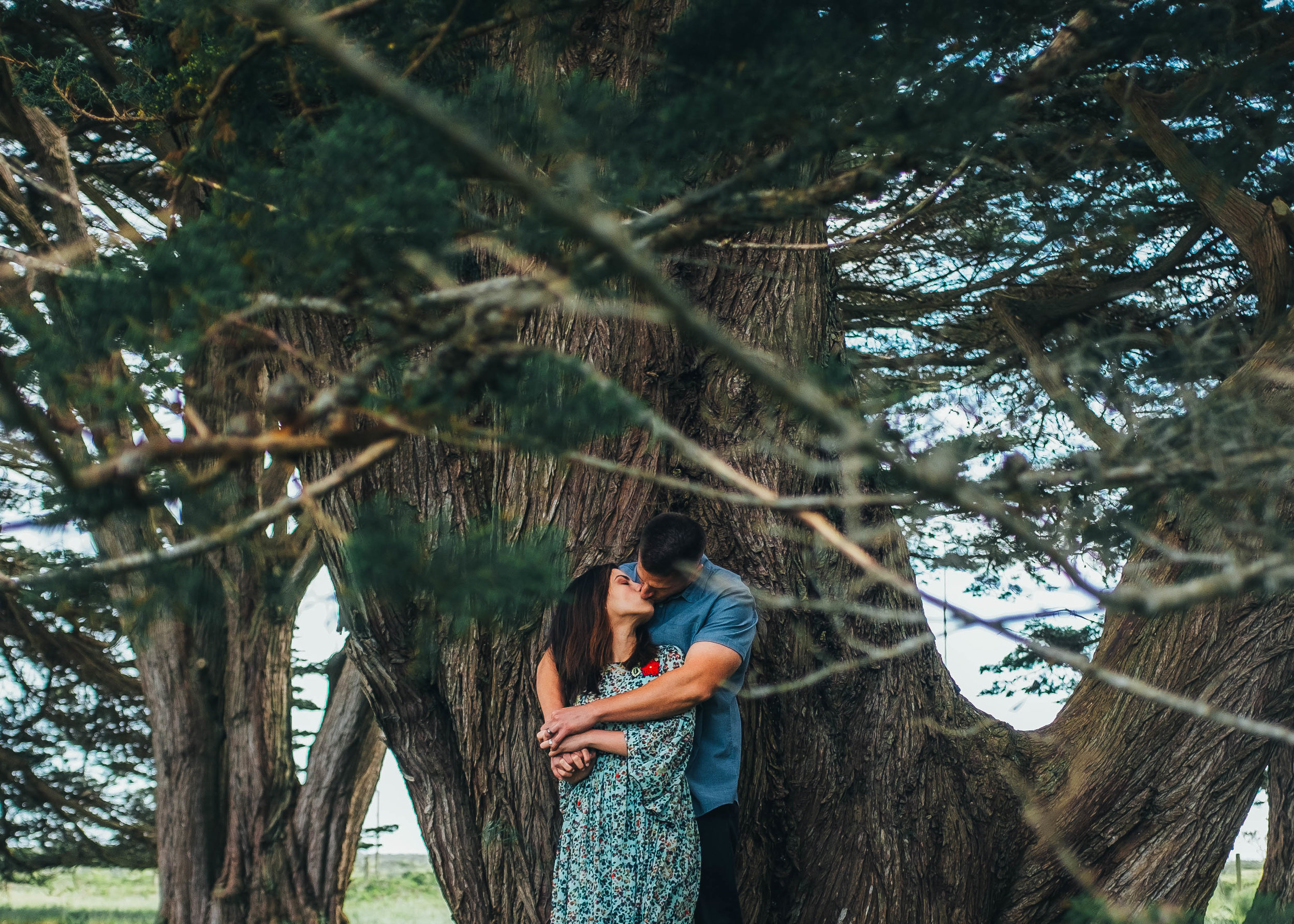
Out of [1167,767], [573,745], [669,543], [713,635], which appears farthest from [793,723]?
[1167,767]

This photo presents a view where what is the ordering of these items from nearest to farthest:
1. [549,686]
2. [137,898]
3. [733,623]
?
1. [733,623]
2. [549,686]
3. [137,898]

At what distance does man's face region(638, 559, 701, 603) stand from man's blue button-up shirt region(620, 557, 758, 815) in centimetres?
8

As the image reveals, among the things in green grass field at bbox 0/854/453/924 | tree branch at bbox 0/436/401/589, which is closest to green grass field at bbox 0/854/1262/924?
green grass field at bbox 0/854/453/924

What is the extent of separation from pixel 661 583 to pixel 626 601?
14 cm

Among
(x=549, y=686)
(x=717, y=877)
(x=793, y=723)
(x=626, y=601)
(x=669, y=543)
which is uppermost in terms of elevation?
(x=669, y=543)

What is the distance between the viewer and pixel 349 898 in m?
12.6

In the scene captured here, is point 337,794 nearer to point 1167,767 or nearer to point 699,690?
point 699,690

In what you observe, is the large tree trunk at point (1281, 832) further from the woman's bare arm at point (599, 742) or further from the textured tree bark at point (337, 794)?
the textured tree bark at point (337, 794)

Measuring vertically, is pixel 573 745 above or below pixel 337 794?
above

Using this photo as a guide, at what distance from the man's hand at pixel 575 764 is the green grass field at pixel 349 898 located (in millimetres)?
5896

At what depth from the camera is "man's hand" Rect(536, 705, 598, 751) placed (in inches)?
124

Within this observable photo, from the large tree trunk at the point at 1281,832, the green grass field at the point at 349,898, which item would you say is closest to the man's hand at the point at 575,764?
the large tree trunk at the point at 1281,832

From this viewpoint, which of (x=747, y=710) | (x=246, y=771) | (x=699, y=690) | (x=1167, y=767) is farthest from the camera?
(x=246, y=771)

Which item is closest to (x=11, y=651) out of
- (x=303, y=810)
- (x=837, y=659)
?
(x=303, y=810)
